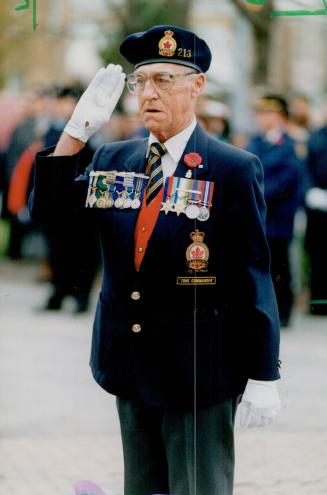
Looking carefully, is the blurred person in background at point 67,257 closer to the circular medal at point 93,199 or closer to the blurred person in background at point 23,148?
the blurred person in background at point 23,148

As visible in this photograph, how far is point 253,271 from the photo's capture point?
330 centimetres

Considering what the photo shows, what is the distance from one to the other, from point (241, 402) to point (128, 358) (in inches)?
15.0

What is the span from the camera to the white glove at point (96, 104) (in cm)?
338

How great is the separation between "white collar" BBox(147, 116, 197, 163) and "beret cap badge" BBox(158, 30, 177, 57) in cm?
23

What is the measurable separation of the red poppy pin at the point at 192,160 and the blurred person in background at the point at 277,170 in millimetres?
4381

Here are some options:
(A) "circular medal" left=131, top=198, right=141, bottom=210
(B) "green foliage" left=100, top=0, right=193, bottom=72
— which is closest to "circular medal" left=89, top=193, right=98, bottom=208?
(A) "circular medal" left=131, top=198, right=141, bottom=210

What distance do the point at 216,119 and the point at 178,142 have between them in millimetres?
6300

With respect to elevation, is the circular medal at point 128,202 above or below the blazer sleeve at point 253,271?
above

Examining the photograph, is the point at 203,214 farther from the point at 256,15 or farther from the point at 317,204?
the point at 317,204

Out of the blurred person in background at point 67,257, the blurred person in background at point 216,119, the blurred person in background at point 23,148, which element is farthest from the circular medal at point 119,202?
the blurred person in background at point 23,148

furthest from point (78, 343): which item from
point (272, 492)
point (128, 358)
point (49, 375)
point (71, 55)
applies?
point (71, 55)

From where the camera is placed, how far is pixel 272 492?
15.2 feet

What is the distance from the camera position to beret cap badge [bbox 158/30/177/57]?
338 centimetres

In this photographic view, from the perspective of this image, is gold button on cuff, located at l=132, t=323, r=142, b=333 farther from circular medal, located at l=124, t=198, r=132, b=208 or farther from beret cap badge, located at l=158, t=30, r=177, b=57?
beret cap badge, located at l=158, t=30, r=177, b=57
